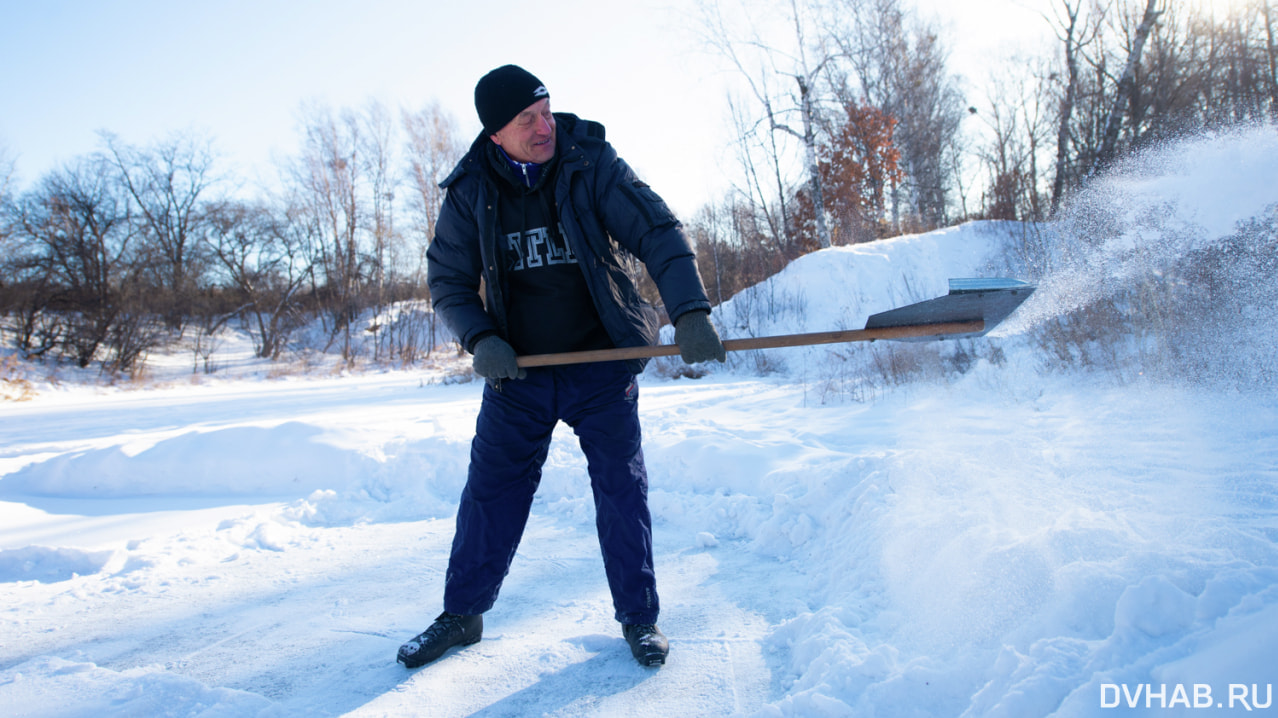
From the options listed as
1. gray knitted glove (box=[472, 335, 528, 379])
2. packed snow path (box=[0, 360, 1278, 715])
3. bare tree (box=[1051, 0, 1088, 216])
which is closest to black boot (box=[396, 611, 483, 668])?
packed snow path (box=[0, 360, 1278, 715])

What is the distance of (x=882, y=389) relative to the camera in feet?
17.3

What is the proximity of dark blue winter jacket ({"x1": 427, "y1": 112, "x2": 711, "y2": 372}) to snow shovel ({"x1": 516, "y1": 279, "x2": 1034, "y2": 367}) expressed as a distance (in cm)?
12

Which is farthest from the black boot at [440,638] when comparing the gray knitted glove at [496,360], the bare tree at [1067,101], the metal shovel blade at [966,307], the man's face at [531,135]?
the bare tree at [1067,101]

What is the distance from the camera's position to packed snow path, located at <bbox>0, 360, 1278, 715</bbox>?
1501mm

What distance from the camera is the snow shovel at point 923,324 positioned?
1896 millimetres

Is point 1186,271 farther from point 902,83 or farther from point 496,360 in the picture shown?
point 902,83

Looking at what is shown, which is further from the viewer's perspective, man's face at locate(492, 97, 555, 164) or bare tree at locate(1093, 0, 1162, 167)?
bare tree at locate(1093, 0, 1162, 167)

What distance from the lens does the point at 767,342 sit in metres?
1.99

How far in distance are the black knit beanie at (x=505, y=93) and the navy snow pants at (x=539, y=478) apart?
0.76 m

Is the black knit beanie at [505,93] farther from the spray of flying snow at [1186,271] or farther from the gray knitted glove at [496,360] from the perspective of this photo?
the spray of flying snow at [1186,271]

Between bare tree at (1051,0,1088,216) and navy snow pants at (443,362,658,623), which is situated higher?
bare tree at (1051,0,1088,216)

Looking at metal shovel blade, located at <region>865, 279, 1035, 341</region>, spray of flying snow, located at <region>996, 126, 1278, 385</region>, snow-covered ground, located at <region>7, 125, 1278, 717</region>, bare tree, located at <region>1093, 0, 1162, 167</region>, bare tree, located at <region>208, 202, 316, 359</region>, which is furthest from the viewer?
bare tree, located at <region>208, 202, 316, 359</region>

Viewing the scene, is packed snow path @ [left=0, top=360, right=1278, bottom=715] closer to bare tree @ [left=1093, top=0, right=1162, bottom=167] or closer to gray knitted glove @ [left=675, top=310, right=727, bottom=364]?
gray knitted glove @ [left=675, top=310, right=727, bottom=364]

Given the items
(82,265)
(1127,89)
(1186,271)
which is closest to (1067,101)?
(1127,89)
